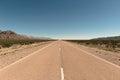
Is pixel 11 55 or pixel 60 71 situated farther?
pixel 11 55

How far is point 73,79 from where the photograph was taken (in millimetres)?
6176

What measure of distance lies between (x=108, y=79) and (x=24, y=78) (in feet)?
12.6

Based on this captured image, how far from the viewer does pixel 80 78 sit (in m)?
6.37

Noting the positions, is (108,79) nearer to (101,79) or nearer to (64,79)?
(101,79)

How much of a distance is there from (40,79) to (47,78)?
331 mm

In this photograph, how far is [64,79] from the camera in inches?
242

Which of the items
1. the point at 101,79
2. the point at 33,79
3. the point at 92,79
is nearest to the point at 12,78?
the point at 33,79

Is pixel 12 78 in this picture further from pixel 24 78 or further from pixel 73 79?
pixel 73 79

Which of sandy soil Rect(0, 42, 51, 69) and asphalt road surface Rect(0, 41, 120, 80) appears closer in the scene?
asphalt road surface Rect(0, 41, 120, 80)

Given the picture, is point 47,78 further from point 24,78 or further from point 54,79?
point 24,78

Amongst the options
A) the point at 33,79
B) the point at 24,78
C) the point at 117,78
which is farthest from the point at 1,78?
the point at 117,78

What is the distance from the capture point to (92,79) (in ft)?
20.5

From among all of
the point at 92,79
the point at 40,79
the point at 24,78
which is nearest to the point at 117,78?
the point at 92,79

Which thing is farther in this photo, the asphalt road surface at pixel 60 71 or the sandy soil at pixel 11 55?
the sandy soil at pixel 11 55
